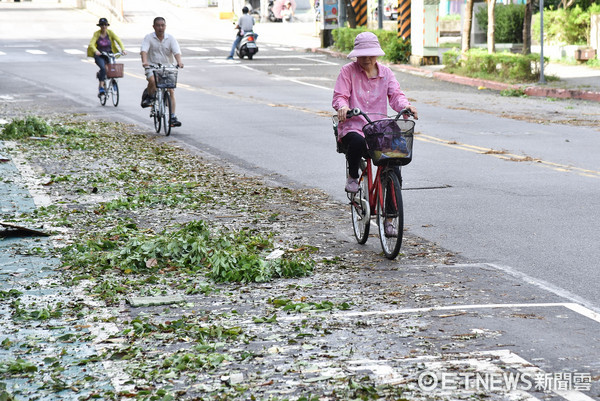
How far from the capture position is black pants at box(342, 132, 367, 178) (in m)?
8.07

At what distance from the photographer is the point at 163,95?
16.6 meters

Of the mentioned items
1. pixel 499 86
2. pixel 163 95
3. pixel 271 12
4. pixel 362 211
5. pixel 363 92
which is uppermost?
pixel 271 12

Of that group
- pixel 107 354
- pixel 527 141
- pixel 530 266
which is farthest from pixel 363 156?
pixel 527 141

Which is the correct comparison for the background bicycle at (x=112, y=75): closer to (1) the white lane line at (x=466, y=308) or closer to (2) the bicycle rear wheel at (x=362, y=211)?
(2) the bicycle rear wheel at (x=362, y=211)

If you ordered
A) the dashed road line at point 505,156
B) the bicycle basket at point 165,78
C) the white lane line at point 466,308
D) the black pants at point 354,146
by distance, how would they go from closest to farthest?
1. the white lane line at point 466,308
2. the black pants at point 354,146
3. the dashed road line at point 505,156
4. the bicycle basket at point 165,78

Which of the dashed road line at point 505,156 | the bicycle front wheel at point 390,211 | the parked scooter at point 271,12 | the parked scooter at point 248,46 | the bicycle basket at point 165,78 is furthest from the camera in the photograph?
the parked scooter at point 271,12

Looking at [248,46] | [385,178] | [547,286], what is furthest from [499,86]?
[547,286]

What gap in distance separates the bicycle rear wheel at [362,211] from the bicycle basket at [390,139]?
738mm

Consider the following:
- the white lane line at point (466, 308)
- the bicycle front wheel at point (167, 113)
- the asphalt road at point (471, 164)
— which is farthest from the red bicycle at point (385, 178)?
the bicycle front wheel at point (167, 113)


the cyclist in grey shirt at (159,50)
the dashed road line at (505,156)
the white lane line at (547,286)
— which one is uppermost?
the cyclist in grey shirt at (159,50)

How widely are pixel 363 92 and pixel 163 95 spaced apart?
8.98 meters

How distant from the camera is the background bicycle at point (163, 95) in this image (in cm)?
1625

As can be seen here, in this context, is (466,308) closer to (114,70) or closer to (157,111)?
(157,111)

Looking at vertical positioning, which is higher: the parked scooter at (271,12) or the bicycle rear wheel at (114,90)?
the parked scooter at (271,12)
